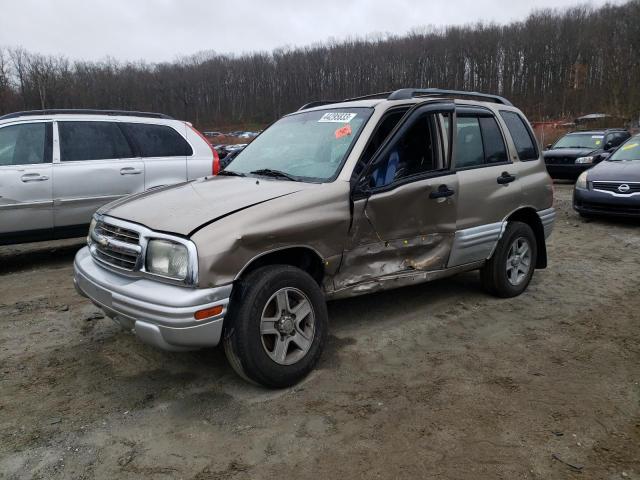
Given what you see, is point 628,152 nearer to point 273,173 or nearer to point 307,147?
point 307,147

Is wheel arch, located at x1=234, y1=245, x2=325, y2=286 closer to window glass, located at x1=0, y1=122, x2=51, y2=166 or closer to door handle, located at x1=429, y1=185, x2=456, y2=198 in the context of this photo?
door handle, located at x1=429, y1=185, x2=456, y2=198

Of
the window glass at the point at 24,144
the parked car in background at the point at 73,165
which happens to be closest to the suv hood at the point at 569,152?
the parked car in background at the point at 73,165

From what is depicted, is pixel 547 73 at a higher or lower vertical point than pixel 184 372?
higher

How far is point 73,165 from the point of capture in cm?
624

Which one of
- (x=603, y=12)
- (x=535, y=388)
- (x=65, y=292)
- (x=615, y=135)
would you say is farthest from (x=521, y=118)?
(x=603, y=12)

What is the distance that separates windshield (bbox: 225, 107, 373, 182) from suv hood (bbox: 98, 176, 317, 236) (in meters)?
0.20

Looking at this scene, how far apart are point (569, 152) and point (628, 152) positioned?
5052 millimetres

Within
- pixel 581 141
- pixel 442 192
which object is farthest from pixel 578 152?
pixel 442 192

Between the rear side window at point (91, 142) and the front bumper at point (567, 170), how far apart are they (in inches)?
456

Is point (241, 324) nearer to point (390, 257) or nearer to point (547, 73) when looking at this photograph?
point (390, 257)

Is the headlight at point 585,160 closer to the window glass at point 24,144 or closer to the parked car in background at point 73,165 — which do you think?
the parked car in background at point 73,165

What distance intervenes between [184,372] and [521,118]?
404cm

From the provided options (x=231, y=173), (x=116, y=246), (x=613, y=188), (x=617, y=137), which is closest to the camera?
(x=116, y=246)

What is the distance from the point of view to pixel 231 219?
3.04 meters
